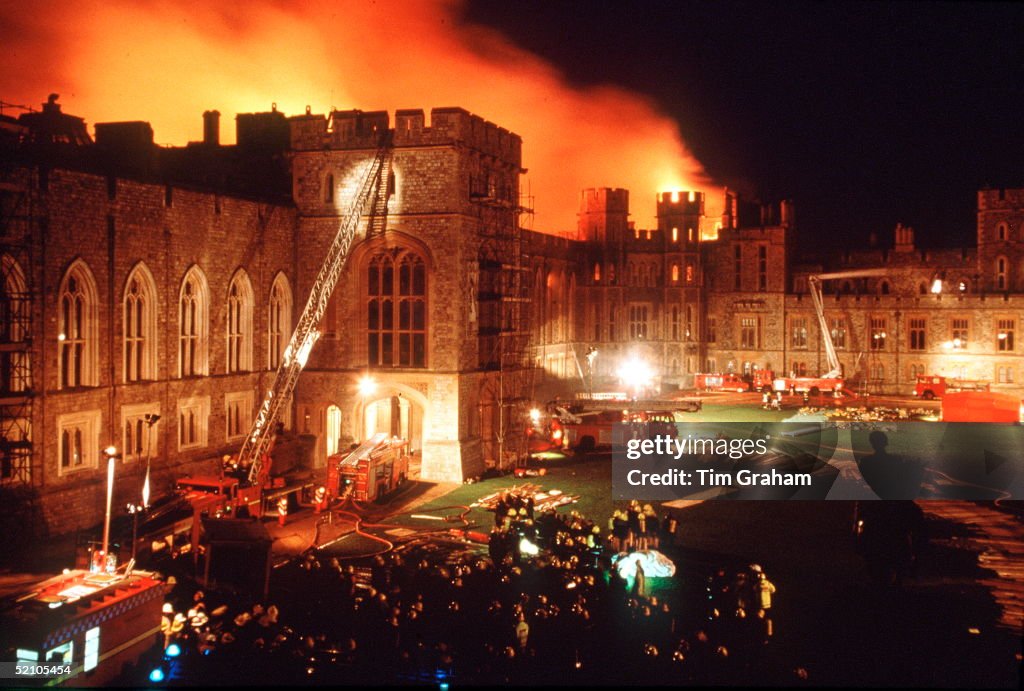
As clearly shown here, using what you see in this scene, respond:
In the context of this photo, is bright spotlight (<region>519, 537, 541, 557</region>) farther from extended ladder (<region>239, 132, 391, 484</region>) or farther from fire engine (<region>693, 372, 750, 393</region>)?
fire engine (<region>693, 372, 750, 393</region>)

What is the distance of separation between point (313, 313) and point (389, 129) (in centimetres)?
655

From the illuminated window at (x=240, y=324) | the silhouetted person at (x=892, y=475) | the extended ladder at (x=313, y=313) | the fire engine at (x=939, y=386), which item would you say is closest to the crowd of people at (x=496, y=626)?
the extended ladder at (x=313, y=313)

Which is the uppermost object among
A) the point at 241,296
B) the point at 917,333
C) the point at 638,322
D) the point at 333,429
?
the point at 638,322

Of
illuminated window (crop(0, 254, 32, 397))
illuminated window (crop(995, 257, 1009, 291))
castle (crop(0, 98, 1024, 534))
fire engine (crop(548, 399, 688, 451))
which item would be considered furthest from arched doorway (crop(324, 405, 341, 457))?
illuminated window (crop(995, 257, 1009, 291))

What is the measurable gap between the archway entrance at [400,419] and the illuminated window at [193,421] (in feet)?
22.9

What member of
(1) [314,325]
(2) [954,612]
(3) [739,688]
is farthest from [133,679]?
(1) [314,325]

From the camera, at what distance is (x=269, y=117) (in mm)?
36594

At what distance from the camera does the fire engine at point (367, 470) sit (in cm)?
2559

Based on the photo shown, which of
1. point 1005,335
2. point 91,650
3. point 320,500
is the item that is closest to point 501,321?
point 320,500

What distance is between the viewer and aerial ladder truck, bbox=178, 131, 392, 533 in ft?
77.8

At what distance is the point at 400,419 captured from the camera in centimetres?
3422

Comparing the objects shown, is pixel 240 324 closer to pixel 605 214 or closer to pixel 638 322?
pixel 605 214

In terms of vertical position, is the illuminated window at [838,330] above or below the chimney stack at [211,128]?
below

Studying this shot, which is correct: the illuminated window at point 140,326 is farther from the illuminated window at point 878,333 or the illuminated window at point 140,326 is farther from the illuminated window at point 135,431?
the illuminated window at point 878,333
